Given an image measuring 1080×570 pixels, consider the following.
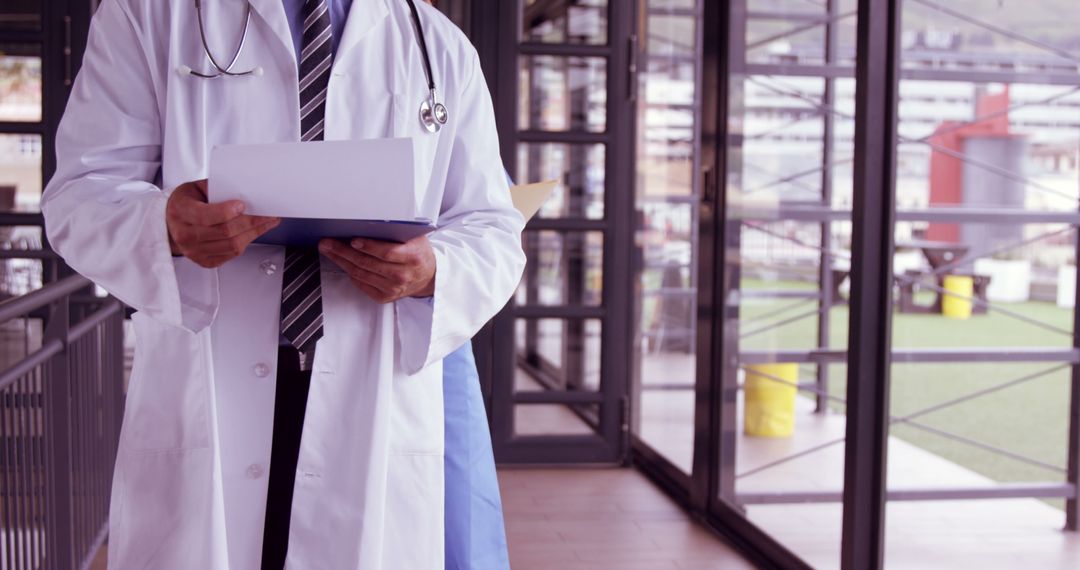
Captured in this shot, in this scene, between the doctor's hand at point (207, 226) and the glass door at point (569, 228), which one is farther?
the glass door at point (569, 228)

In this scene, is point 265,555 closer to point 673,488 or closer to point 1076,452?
point 1076,452

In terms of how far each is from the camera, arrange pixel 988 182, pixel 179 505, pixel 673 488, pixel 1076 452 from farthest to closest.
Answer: pixel 673 488, pixel 988 182, pixel 1076 452, pixel 179 505

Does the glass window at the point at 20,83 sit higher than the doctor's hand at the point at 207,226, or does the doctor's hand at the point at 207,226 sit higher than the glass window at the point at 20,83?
the glass window at the point at 20,83

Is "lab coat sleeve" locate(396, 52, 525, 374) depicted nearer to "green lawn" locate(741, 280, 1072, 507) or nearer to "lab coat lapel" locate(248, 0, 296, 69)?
"lab coat lapel" locate(248, 0, 296, 69)

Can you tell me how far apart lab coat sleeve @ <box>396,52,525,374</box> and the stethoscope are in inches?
2.2

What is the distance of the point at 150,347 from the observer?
1.24 metres

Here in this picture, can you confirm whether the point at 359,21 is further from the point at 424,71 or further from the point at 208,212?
the point at 208,212

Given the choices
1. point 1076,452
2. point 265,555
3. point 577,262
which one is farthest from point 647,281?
point 265,555

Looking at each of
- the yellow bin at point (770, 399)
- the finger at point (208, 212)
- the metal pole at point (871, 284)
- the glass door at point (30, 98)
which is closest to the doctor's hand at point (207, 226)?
the finger at point (208, 212)

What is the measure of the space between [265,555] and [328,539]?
0.09m

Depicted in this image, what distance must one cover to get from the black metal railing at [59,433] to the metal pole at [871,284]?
1.79 m

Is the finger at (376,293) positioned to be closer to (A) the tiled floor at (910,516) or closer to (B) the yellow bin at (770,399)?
(A) the tiled floor at (910,516)

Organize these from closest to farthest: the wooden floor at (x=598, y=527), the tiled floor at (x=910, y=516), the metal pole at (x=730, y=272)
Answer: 1. the tiled floor at (x=910, y=516)
2. the wooden floor at (x=598, y=527)
3. the metal pole at (x=730, y=272)

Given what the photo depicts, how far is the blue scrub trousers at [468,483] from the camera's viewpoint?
4.54ft
